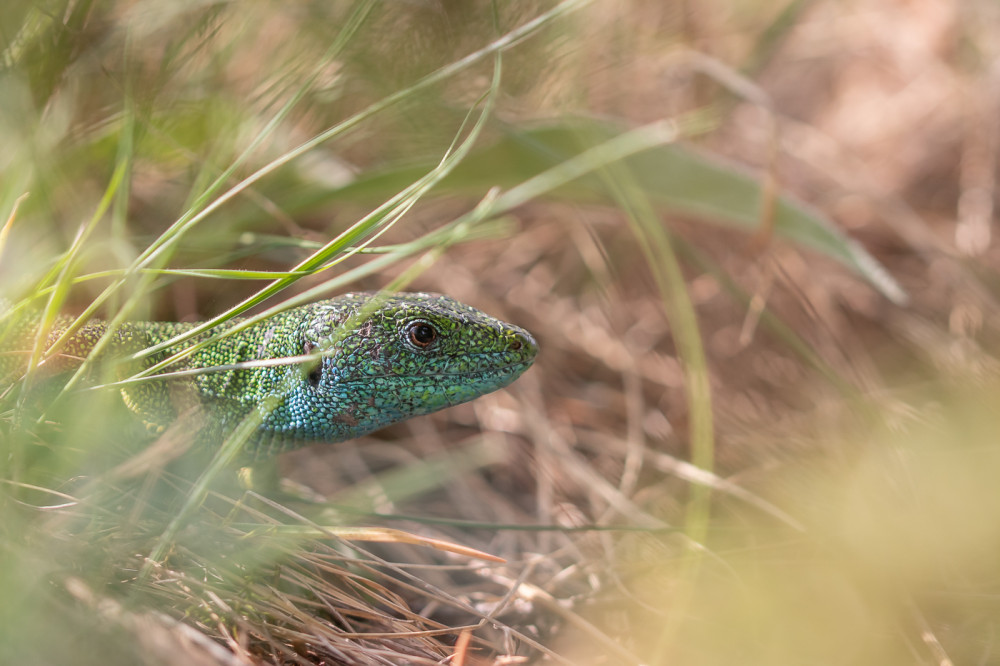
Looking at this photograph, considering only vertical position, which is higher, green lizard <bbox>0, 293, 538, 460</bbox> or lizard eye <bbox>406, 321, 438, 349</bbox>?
lizard eye <bbox>406, 321, 438, 349</bbox>

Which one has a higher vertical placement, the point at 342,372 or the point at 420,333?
the point at 420,333

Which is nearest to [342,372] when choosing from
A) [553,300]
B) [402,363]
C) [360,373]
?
[360,373]

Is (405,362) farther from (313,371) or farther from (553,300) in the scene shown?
(553,300)

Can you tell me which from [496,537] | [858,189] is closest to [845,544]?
[496,537]

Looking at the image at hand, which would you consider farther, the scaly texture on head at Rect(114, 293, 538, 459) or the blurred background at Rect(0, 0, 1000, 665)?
the scaly texture on head at Rect(114, 293, 538, 459)

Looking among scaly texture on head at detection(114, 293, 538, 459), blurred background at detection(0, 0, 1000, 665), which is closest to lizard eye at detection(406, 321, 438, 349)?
scaly texture on head at detection(114, 293, 538, 459)

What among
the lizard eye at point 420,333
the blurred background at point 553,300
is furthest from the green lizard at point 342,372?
the blurred background at point 553,300

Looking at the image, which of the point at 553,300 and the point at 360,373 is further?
the point at 553,300

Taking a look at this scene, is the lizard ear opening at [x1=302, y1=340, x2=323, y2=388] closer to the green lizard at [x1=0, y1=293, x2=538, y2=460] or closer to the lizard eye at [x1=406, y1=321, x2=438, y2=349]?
the green lizard at [x1=0, y1=293, x2=538, y2=460]
